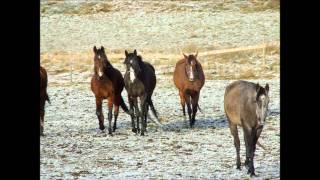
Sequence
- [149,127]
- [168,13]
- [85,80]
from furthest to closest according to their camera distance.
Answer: [168,13]
[85,80]
[149,127]

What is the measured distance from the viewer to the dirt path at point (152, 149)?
11.0m

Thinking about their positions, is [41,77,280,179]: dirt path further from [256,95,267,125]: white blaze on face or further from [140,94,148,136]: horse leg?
[256,95,267,125]: white blaze on face

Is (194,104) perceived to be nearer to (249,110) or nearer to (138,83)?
(138,83)

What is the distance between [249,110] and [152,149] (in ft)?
10.9

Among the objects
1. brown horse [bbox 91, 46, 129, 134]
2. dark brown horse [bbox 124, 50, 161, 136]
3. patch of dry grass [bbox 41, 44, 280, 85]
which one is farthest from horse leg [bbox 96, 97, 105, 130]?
patch of dry grass [bbox 41, 44, 280, 85]

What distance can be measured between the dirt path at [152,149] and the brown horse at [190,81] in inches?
25.8

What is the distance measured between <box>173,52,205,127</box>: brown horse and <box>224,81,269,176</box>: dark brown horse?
2728 mm

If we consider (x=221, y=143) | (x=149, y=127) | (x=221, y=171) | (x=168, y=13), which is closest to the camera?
(x=221, y=171)
